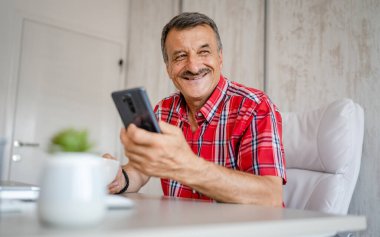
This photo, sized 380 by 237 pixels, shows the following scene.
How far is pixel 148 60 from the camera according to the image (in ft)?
10.9

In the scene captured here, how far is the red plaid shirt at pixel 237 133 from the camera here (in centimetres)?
106

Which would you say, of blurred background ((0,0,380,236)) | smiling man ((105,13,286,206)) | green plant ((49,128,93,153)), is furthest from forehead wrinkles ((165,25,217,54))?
green plant ((49,128,93,153))

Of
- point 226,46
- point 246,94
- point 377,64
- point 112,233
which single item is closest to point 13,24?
point 226,46

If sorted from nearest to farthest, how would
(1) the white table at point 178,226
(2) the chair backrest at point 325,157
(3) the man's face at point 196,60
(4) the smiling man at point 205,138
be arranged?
(1) the white table at point 178,226
(4) the smiling man at point 205,138
(2) the chair backrest at point 325,157
(3) the man's face at point 196,60

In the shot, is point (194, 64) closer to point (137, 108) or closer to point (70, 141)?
point (137, 108)

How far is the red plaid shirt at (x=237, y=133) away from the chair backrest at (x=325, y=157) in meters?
0.20

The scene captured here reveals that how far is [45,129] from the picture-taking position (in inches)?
121

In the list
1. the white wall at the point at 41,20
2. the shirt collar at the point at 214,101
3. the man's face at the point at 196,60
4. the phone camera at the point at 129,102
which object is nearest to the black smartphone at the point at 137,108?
the phone camera at the point at 129,102

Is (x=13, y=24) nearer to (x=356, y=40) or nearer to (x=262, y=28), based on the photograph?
(x=262, y=28)

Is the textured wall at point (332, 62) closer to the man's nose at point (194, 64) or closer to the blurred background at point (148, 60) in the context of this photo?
the blurred background at point (148, 60)

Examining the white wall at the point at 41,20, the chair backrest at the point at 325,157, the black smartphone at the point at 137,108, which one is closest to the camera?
the black smartphone at the point at 137,108

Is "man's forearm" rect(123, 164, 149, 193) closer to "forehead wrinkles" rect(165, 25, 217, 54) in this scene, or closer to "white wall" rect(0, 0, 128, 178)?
"forehead wrinkles" rect(165, 25, 217, 54)

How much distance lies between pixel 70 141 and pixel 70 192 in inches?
2.2

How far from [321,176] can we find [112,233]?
3.47 feet
